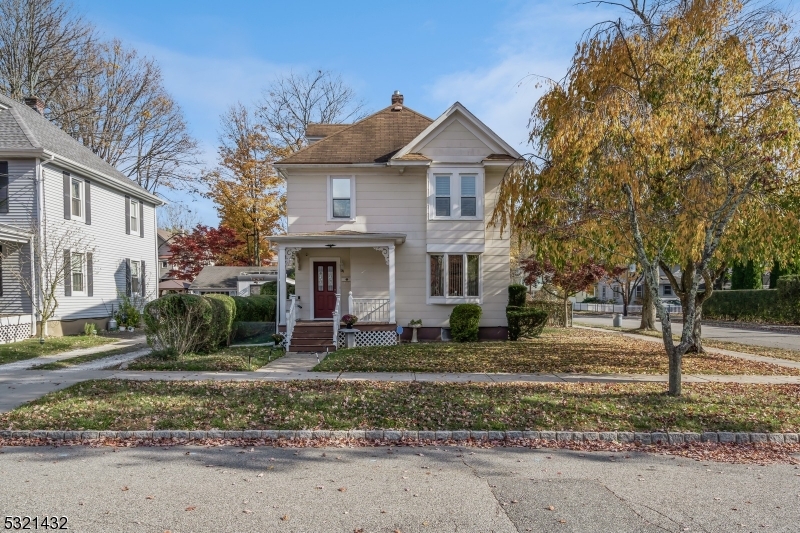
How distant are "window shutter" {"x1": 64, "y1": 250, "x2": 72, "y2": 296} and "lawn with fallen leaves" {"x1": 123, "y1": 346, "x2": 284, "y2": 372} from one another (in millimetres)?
7780

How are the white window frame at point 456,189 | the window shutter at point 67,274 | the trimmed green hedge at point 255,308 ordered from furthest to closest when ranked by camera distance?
the trimmed green hedge at point 255,308, the window shutter at point 67,274, the white window frame at point 456,189

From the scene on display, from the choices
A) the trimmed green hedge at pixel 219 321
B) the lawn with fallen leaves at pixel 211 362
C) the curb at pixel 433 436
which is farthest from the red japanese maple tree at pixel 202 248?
the curb at pixel 433 436

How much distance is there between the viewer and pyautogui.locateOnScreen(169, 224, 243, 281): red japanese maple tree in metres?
34.7

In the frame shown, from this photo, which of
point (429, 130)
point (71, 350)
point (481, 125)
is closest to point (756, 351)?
point (481, 125)

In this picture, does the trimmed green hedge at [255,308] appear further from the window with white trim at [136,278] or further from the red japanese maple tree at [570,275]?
the red japanese maple tree at [570,275]

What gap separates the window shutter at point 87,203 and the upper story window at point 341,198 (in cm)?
1046

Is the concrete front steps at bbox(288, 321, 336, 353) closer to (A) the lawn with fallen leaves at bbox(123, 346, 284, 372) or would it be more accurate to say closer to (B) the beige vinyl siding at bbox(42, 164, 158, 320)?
(A) the lawn with fallen leaves at bbox(123, 346, 284, 372)

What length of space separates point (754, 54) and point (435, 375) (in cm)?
897

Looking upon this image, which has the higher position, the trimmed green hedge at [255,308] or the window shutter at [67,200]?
the window shutter at [67,200]

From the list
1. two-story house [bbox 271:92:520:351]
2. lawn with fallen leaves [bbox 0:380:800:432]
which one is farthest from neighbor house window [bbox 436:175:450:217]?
lawn with fallen leaves [bbox 0:380:800:432]

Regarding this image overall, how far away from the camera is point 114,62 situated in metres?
31.9

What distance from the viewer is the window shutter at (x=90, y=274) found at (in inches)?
822

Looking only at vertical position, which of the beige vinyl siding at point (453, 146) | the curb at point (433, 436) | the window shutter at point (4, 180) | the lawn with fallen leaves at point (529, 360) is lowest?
the lawn with fallen leaves at point (529, 360)

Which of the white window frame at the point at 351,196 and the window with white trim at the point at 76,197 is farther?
the window with white trim at the point at 76,197
